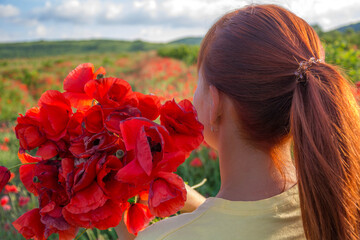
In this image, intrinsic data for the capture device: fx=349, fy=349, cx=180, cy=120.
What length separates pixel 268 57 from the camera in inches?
41.9

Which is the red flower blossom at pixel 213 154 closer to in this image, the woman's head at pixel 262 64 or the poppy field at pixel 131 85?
the poppy field at pixel 131 85

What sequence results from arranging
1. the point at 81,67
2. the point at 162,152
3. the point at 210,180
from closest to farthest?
the point at 162,152, the point at 81,67, the point at 210,180

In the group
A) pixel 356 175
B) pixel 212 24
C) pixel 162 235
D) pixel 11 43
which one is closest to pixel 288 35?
pixel 212 24

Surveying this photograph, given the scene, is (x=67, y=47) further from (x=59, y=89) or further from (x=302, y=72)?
(x=302, y=72)

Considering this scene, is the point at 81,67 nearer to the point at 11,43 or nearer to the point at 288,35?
the point at 288,35

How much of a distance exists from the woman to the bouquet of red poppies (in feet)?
0.73

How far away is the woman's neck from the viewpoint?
1.08 metres

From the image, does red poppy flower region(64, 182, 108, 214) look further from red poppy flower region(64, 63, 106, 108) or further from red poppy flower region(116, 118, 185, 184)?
red poppy flower region(64, 63, 106, 108)

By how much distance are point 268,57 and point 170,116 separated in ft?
1.34

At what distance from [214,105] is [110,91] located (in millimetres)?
412

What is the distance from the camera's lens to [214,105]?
1141 mm

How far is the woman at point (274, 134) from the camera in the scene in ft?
3.23

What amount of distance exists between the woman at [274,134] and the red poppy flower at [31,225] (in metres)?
0.28

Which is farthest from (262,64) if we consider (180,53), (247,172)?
(180,53)
